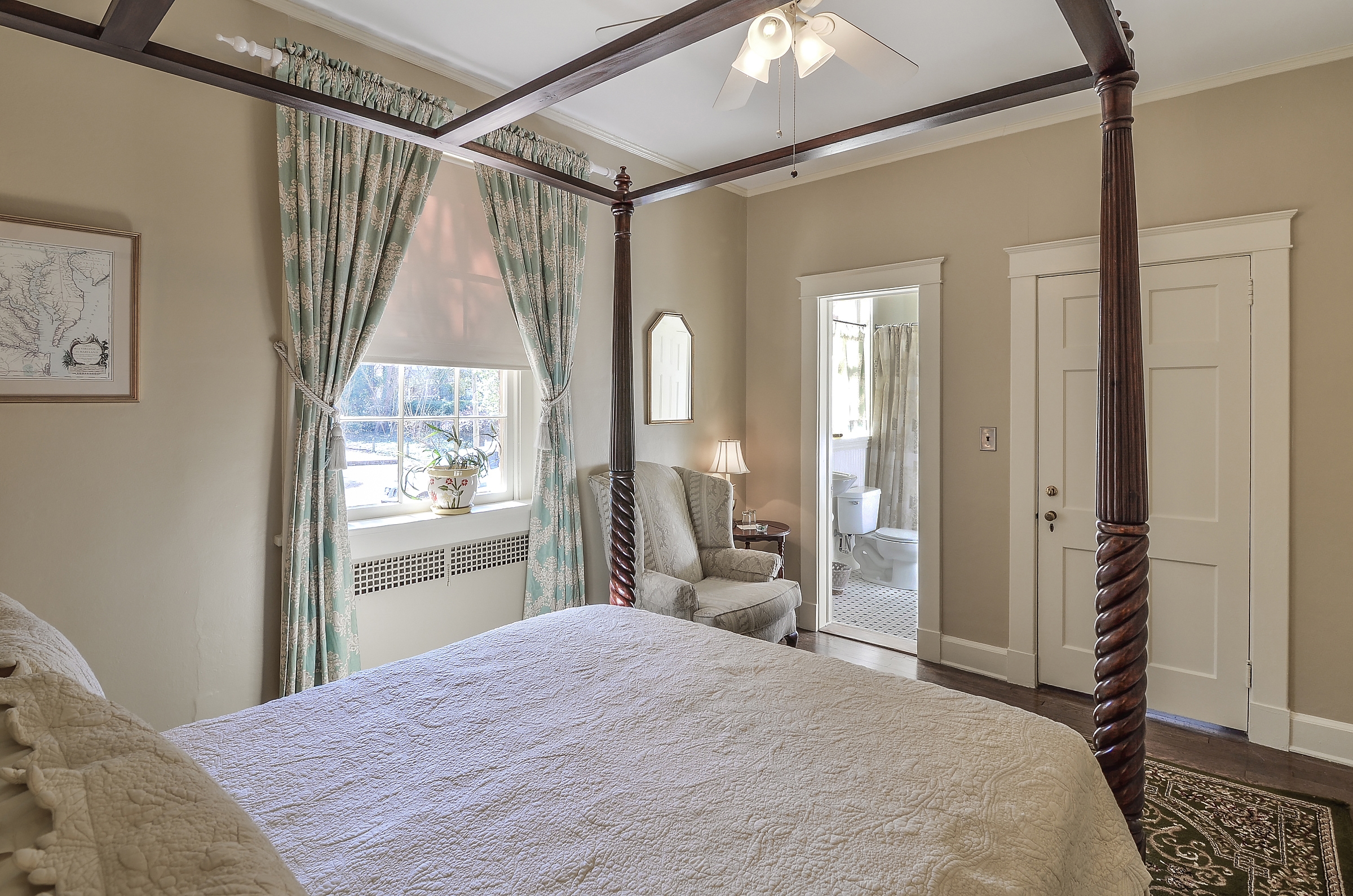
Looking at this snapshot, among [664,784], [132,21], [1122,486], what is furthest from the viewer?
[1122,486]

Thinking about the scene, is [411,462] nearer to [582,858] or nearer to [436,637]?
[436,637]

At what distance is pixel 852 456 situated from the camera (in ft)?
19.9

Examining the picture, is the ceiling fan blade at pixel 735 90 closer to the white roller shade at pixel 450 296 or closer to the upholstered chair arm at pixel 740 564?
the white roller shade at pixel 450 296

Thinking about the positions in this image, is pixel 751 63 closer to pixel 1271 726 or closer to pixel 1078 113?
pixel 1078 113

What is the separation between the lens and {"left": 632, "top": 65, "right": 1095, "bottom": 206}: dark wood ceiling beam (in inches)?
68.1

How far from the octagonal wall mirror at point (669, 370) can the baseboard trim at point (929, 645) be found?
6.07ft

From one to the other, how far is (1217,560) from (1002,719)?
2.28m

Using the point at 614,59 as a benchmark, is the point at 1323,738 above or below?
below

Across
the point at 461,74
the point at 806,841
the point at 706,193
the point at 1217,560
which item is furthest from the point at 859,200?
the point at 806,841

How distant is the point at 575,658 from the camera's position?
6.09 feet

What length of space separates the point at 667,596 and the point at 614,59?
2.31 m

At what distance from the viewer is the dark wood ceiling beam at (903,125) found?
173 centimetres

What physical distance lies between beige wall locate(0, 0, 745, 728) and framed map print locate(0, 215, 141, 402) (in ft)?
0.15

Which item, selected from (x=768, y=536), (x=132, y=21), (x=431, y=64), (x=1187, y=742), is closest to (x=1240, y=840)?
(x=1187, y=742)
